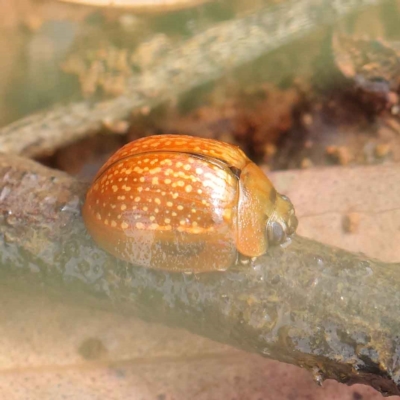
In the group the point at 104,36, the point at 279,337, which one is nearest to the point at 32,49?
the point at 104,36

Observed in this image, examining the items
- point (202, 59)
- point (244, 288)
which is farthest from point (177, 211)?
point (202, 59)

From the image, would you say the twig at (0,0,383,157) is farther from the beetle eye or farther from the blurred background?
the beetle eye

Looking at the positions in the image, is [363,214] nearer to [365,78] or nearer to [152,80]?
[365,78]

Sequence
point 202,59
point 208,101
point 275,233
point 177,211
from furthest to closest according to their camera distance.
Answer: point 208,101 < point 202,59 < point 275,233 < point 177,211

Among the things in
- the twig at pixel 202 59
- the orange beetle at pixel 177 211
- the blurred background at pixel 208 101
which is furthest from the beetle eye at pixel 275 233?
the twig at pixel 202 59

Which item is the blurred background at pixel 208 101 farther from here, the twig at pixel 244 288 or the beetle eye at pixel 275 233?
the beetle eye at pixel 275 233

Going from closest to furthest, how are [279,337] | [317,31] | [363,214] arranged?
[279,337], [363,214], [317,31]

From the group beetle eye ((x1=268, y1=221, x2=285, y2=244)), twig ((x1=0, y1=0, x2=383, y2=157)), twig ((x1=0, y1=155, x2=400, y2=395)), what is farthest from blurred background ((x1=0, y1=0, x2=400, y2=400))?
beetle eye ((x1=268, y1=221, x2=285, y2=244))

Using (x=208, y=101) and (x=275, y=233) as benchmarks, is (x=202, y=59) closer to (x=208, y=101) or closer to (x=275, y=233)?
(x=208, y=101)
